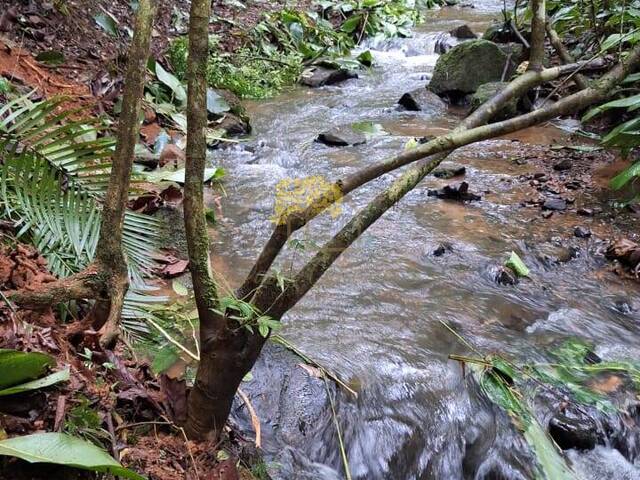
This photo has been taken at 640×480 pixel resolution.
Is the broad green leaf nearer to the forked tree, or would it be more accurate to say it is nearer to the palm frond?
the palm frond

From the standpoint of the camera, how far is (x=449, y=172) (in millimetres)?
4805

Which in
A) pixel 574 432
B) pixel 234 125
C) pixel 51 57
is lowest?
pixel 574 432

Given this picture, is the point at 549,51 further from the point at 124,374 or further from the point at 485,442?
the point at 124,374

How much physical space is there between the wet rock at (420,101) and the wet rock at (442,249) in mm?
3558

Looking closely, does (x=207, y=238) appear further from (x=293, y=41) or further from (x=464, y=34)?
(x=464, y=34)

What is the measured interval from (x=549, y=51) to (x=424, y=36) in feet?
11.5

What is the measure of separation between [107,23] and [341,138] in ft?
9.43

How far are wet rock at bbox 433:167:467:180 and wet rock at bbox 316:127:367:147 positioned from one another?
1108 mm

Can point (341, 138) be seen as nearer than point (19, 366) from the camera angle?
No

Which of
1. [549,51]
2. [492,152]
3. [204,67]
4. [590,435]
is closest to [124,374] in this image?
[204,67]

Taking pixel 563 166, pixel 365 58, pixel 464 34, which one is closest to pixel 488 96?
pixel 563 166

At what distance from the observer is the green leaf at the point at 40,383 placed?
1.30 meters

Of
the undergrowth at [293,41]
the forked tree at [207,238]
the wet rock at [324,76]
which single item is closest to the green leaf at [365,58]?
the undergrowth at [293,41]

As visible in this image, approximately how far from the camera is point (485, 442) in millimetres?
2318
